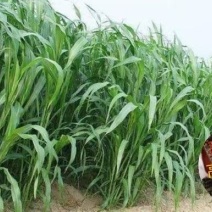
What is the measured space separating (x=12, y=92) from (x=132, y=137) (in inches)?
19.9

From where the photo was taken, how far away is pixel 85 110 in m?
1.78

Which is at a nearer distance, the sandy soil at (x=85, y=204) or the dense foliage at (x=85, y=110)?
the dense foliage at (x=85, y=110)

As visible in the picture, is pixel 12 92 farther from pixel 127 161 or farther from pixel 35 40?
pixel 127 161

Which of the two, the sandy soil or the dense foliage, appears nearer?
the dense foliage

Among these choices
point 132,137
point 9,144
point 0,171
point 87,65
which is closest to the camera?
point 9,144

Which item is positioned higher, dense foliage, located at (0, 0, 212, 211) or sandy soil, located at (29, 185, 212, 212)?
dense foliage, located at (0, 0, 212, 211)

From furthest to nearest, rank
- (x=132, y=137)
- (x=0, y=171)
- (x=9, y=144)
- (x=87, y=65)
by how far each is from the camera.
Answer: (x=87, y=65)
(x=132, y=137)
(x=0, y=171)
(x=9, y=144)

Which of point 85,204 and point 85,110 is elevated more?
point 85,110

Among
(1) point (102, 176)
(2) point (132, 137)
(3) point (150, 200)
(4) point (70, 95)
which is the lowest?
(3) point (150, 200)

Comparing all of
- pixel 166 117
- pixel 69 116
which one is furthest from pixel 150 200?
pixel 69 116

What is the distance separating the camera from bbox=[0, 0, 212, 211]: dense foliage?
1396 millimetres

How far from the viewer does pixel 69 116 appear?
175 cm

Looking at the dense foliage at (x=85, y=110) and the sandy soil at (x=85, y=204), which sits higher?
the dense foliage at (x=85, y=110)

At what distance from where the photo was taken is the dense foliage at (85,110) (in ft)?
4.58
